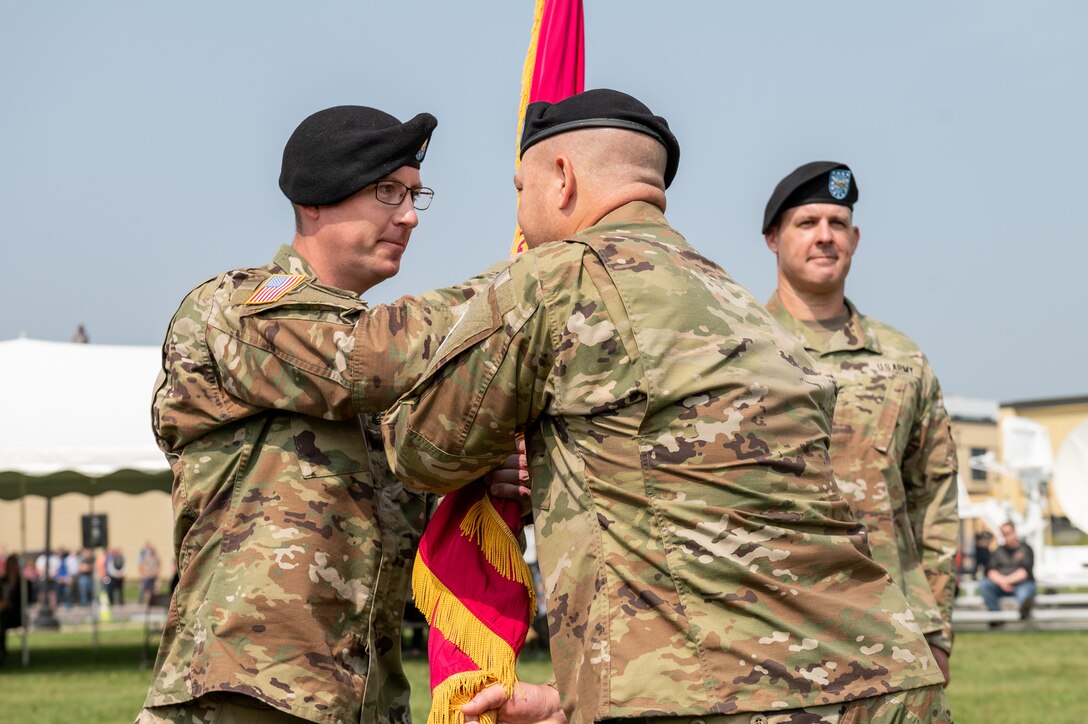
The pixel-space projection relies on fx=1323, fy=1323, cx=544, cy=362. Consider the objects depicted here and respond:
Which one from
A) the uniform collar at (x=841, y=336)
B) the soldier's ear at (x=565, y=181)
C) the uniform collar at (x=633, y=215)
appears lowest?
the uniform collar at (x=841, y=336)

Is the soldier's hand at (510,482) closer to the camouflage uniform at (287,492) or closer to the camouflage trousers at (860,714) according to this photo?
the camouflage uniform at (287,492)

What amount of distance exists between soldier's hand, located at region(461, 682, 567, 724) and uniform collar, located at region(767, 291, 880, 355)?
3225 millimetres

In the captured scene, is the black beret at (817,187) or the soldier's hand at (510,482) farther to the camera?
the black beret at (817,187)

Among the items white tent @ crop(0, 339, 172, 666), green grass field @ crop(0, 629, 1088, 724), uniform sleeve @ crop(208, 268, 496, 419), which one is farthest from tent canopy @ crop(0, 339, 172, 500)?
uniform sleeve @ crop(208, 268, 496, 419)

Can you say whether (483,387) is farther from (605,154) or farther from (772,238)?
(772,238)

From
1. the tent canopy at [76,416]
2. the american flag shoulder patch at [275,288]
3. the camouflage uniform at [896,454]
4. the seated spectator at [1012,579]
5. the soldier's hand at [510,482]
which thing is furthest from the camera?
the seated spectator at [1012,579]

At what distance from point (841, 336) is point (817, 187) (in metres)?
0.68

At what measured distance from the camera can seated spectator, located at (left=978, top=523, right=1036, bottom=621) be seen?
72.5 ft

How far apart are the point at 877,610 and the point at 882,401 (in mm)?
3310

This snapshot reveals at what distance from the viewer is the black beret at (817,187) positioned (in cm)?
598

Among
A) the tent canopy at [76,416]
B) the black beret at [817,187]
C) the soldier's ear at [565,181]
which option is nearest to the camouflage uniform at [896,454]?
the black beret at [817,187]

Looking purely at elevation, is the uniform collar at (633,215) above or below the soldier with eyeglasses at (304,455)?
above

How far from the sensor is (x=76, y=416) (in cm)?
1535

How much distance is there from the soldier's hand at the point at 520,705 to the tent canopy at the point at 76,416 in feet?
39.4
